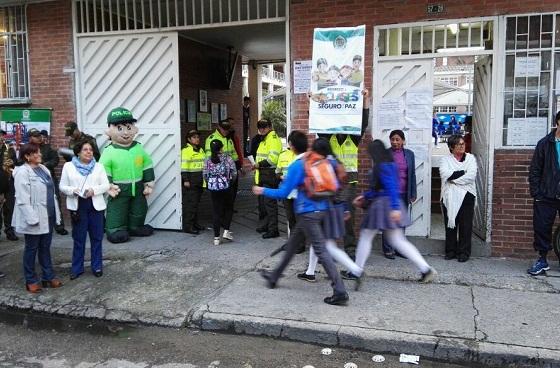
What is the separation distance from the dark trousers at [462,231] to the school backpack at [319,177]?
2181 millimetres

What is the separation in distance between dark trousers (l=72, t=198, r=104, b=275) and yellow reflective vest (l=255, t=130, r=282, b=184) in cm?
251

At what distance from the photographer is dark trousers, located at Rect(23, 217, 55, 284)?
5877mm

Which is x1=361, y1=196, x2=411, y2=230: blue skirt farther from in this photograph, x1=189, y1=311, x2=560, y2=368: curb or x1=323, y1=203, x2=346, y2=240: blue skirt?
x1=189, y1=311, x2=560, y2=368: curb

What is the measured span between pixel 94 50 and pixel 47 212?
149 inches

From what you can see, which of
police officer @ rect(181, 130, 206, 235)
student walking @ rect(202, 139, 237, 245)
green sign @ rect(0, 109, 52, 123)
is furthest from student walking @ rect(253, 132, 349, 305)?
green sign @ rect(0, 109, 52, 123)

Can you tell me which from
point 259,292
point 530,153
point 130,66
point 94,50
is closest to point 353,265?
point 259,292

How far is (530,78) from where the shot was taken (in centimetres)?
649

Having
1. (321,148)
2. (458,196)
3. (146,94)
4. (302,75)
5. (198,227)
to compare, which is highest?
(302,75)

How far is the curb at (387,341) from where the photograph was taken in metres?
4.18

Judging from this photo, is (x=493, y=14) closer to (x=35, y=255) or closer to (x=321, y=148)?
(x=321, y=148)

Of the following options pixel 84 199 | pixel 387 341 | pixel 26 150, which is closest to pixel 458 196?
pixel 387 341

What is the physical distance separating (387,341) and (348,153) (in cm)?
286

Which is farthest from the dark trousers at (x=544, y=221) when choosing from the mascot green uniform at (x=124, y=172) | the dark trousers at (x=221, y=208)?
the mascot green uniform at (x=124, y=172)

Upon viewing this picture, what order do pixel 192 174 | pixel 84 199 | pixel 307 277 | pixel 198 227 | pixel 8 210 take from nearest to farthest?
pixel 307 277 < pixel 84 199 < pixel 192 174 < pixel 8 210 < pixel 198 227
